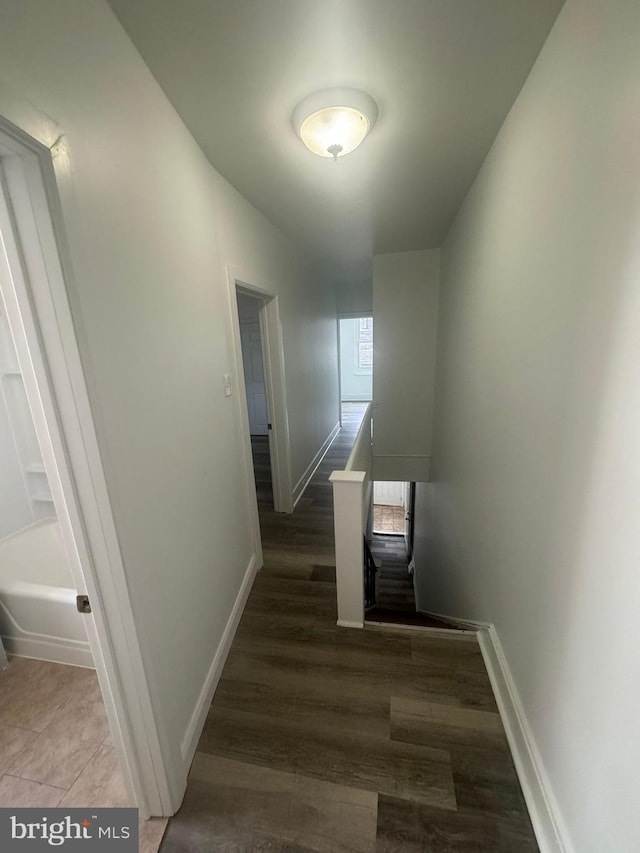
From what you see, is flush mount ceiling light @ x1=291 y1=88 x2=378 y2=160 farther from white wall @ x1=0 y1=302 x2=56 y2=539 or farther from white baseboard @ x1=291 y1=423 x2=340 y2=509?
white baseboard @ x1=291 y1=423 x2=340 y2=509

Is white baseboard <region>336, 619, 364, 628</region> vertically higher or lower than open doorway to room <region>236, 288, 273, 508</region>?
lower

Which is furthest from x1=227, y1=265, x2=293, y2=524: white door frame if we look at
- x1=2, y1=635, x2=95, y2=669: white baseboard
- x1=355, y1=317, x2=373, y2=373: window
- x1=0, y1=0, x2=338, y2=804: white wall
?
x1=355, y1=317, x2=373, y2=373: window

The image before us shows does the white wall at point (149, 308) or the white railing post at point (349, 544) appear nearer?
the white wall at point (149, 308)

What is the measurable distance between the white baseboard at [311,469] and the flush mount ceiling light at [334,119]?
269 centimetres

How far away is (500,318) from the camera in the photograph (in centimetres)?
144

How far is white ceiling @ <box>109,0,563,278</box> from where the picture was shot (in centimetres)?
90

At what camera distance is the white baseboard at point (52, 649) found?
5.49 ft

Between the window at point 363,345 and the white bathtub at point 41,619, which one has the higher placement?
the window at point 363,345

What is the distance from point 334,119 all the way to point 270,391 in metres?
1.90

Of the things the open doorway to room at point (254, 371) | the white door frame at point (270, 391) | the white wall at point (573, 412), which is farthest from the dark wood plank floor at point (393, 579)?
the open doorway to room at point (254, 371)

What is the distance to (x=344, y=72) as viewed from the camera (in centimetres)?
110

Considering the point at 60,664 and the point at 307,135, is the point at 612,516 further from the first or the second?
the point at 60,664

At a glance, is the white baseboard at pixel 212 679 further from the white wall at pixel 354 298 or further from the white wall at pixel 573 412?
the white wall at pixel 354 298

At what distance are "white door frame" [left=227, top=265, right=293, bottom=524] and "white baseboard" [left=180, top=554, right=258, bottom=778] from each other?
38 centimetres
